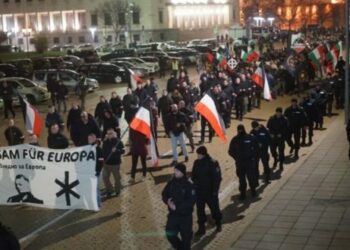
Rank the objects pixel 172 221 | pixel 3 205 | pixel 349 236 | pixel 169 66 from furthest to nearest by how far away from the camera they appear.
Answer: pixel 169 66 → pixel 3 205 → pixel 349 236 → pixel 172 221

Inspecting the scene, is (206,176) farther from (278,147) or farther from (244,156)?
(278,147)

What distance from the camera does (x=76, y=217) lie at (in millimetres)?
12289

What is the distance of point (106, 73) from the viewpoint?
41.7 m

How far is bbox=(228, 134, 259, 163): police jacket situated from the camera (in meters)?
12.9

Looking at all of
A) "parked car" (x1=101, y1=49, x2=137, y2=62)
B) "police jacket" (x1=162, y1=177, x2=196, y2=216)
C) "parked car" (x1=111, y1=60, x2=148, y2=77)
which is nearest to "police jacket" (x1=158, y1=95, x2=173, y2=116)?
"police jacket" (x1=162, y1=177, x2=196, y2=216)

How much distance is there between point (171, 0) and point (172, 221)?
8449 cm

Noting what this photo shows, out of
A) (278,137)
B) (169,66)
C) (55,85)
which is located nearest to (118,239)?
(278,137)

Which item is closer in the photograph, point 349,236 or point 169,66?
point 349,236

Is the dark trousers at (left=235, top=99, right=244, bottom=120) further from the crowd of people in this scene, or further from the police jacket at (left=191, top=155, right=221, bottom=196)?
the police jacket at (left=191, top=155, right=221, bottom=196)

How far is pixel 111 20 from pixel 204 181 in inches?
2993

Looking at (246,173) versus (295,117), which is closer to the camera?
(246,173)

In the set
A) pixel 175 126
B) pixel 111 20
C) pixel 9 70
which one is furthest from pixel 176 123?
pixel 111 20

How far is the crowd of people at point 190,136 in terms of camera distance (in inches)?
372

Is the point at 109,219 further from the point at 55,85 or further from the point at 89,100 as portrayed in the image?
the point at 89,100
